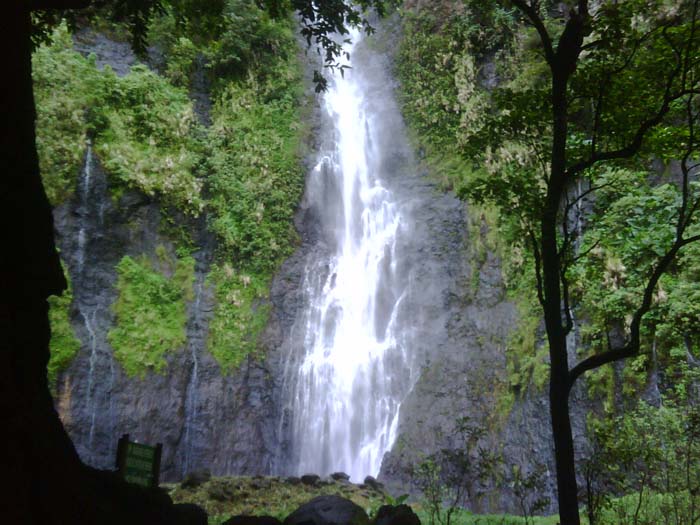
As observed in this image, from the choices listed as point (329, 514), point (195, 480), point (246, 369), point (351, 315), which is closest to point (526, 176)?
point (329, 514)

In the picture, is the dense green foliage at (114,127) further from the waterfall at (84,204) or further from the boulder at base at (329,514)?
the boulder at base at (329,514)

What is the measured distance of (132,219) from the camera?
16516 mm

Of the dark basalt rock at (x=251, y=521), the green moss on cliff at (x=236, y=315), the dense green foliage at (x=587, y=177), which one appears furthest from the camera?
the green moss on cliff at (x=236, y=315)

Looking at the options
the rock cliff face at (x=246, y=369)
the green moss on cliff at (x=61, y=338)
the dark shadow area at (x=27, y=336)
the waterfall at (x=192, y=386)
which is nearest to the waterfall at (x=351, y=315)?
the rock cliff face at (x=246, y=369)

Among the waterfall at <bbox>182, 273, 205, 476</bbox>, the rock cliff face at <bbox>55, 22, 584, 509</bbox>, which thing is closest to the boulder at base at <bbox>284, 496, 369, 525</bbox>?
the rock cliff face at <bbox>55, 22, 584, 509</bbox>

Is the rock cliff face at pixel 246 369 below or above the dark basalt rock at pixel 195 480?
above

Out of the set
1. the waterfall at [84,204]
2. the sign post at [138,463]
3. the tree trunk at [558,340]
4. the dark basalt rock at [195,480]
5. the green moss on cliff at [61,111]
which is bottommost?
the dark basalt rock at [195,480]

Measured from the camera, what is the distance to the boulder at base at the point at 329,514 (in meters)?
6.79

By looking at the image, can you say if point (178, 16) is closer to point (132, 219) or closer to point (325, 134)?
point (132, 219)

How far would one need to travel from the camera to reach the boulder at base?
6.79m

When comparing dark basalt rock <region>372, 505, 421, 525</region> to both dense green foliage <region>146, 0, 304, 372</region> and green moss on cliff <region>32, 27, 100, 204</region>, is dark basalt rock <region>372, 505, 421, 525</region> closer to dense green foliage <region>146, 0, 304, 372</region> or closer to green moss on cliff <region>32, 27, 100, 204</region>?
dense green foliage <region>146, 0, 304, 372</region>

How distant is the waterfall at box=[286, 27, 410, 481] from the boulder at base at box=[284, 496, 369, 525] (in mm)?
7151

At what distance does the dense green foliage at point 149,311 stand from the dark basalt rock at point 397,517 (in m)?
9.86

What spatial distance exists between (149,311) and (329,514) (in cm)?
1070
